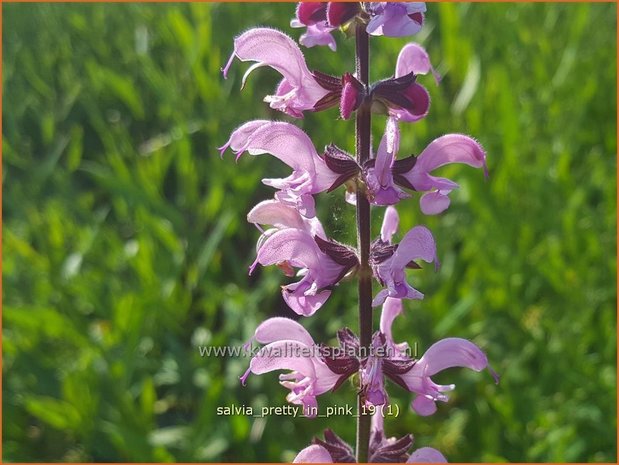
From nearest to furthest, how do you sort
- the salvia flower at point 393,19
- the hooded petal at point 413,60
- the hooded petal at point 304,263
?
the salvia flower at point 393,19
the hooded petal at point 304,263
the hooded petal at point 413,60

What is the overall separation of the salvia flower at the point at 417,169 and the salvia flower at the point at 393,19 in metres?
0.14

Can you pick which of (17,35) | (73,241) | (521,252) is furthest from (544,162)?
(17,35)

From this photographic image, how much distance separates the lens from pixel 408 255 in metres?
1.02

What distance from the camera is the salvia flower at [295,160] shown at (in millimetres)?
1014

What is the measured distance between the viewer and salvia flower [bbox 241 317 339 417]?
1.07 metres

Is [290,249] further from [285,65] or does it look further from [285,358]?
[285,65]

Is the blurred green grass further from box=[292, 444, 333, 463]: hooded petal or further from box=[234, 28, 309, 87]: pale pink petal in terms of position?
box=[234, 28, 309, 87]: pale pink petal

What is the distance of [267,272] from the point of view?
8.23 ft

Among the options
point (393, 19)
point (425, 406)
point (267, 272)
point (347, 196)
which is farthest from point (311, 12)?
point (267, 272)

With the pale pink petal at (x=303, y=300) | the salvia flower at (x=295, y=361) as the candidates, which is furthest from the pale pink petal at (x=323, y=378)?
the pale pink petal at (x=303, y=300)

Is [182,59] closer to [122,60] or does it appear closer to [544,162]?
[122,60]

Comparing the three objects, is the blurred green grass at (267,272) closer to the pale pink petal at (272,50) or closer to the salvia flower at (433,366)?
the salvia flower at (433,366)

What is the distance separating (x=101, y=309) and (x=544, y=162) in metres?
1.60

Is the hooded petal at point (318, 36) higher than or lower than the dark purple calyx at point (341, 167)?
higher
